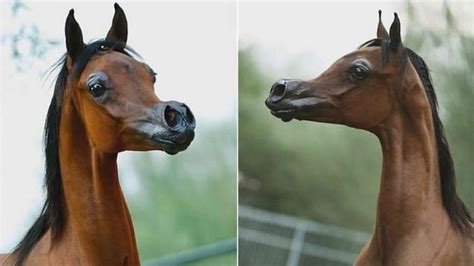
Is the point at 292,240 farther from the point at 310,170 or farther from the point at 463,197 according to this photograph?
the point at 463,197

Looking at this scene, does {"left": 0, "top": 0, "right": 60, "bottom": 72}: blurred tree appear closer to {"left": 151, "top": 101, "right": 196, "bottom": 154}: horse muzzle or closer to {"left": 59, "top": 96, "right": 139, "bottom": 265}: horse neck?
{"left": 59, "top": 96, "right": 139, "bottom": 265}: horse neck

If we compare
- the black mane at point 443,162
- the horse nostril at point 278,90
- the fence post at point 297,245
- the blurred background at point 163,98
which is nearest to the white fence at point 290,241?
the fence post at point 297,245

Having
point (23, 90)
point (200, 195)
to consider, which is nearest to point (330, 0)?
point (200, 195)

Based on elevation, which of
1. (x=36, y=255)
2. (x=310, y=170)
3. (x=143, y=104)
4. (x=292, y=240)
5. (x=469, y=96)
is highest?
(x=143, y=104)

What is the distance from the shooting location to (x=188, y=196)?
281cm

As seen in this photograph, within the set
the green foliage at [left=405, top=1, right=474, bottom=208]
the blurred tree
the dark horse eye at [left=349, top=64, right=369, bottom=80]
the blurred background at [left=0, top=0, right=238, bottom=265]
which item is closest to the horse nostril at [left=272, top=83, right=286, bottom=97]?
the dark horse eye at [left=349, top=64, right=369, bottom=80]

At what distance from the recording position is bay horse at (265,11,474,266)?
1.85m

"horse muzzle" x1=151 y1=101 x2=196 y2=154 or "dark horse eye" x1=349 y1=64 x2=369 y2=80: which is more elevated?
"dark horse eye" x1=349 y1=64 x2=369 y2=80

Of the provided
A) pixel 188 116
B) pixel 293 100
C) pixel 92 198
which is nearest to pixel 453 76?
pixel 293 100

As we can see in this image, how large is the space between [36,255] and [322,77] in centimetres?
70

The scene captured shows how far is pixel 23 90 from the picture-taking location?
2.45 metres

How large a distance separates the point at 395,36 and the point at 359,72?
102 millimetres

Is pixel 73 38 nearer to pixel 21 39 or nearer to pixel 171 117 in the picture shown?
pixel 171 117

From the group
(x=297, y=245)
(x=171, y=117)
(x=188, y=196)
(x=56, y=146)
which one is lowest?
(x=297, y=245)
